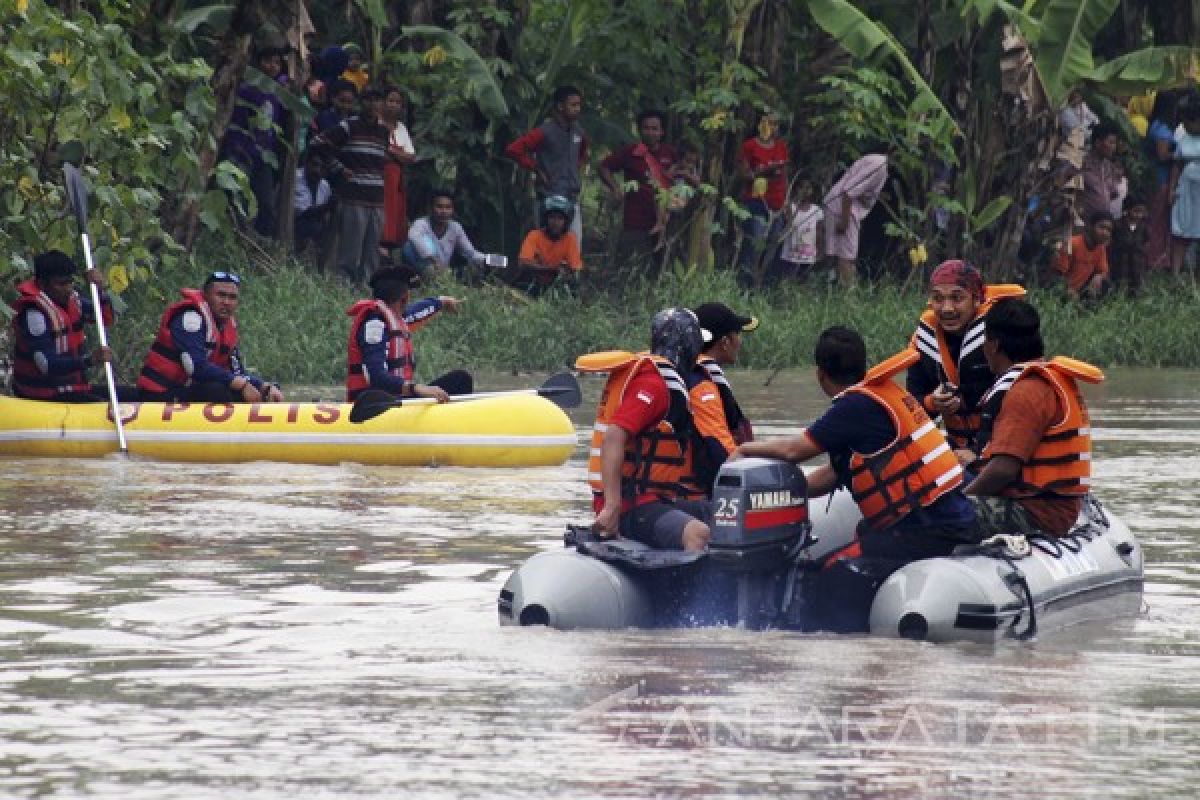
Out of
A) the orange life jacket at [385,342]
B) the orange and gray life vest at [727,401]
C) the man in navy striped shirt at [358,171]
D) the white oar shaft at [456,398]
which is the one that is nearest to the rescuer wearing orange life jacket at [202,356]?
the orange life jacket at [385,342]

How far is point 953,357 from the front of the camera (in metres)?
11.3

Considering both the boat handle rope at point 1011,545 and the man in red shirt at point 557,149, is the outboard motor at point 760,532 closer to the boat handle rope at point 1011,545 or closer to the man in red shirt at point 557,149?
the boat handle rope at point 1011,545

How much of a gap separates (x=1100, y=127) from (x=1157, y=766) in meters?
18.6

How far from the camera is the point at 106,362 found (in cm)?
1664

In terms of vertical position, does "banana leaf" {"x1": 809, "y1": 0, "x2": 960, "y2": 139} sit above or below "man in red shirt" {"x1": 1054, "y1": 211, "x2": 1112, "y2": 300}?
above

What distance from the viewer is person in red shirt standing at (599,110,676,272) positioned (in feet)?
75.6

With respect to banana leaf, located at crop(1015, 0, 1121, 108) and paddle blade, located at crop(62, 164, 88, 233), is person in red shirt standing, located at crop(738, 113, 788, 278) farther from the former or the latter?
paddle blade, located at crop(62, 164, 88, 233)

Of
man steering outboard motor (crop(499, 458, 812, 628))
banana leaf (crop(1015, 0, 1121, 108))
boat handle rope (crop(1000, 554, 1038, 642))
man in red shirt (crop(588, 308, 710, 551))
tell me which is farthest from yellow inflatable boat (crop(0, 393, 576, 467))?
banana leaf (crop(1015, 0, 1121, 108))

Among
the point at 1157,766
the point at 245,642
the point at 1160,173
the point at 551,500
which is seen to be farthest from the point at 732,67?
the point at 1157,766

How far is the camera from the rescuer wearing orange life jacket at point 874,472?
970 centimetres

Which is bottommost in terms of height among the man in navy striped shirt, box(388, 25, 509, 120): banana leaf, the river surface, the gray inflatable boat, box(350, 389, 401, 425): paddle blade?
the river surface

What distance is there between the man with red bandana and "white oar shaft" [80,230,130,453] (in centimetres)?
631

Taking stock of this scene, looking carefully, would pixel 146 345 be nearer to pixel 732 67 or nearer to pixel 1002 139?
pixel 732 67

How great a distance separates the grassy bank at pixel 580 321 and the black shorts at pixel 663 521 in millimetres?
8670
